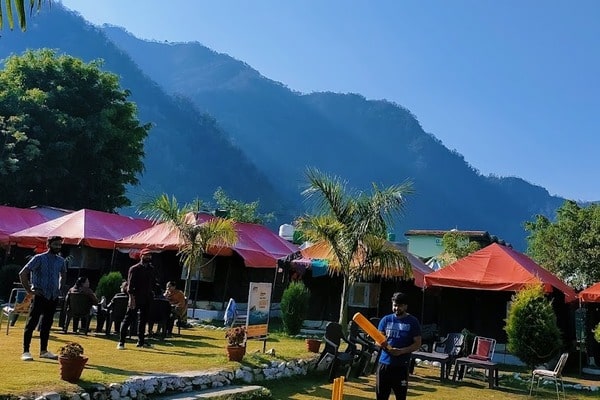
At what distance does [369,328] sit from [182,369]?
4.21 meters

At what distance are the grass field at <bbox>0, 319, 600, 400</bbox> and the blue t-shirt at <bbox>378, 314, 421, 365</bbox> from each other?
297cm

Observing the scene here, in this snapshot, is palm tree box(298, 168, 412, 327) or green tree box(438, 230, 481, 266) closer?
palm tree box(298, 168, 412, 327)

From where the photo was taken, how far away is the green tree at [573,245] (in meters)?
28.4

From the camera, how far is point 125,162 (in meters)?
37.0

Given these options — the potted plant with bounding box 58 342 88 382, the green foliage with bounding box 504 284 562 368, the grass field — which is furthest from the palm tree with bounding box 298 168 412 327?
the potted plant with bounding box 58 342 88 382

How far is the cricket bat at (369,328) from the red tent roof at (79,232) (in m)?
16.2

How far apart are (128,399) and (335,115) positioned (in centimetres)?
19247

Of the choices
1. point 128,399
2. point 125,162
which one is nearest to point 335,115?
point 125,162

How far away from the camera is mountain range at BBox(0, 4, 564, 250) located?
4813 inches

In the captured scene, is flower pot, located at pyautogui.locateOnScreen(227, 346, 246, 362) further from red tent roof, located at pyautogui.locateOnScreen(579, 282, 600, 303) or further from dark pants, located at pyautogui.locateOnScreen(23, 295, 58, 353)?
red tent roof, located at pyautogui.locateOnScreen(579, 282, 600, 303)

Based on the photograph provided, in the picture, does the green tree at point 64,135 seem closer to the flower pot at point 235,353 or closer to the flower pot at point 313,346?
the flower pot at point 313,346

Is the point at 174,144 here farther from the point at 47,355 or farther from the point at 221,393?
the point at 221,393

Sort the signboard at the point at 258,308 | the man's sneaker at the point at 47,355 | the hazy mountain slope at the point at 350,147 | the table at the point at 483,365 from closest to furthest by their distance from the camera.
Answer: the man's sneaker at the point at 47,355
the signboard at the point at 258,308
the table at the point at 483,365
the hazy mountain slope at the point at 350,147

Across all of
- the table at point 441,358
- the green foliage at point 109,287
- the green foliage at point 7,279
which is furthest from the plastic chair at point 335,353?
the green foliage at point 7,279
